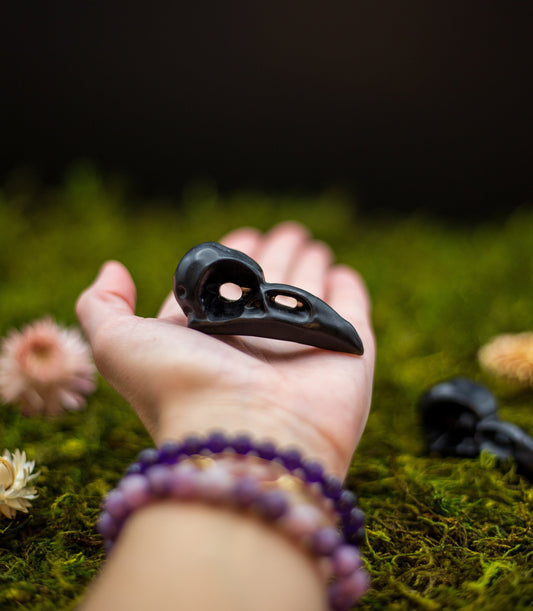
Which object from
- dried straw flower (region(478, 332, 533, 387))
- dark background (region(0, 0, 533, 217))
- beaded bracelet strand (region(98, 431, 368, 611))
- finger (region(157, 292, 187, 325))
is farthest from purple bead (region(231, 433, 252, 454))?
dark background (region(0, 0, 533, 217))

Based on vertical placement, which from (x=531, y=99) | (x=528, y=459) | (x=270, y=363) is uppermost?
(x=531, y=99)

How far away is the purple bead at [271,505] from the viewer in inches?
19.3

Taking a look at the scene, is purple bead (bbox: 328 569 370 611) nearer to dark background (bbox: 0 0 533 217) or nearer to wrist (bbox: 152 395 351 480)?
wrist (bbox: 152 395 351 480)

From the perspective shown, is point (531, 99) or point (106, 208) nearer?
point (106, 208)

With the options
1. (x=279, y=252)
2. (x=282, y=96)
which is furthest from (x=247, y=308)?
(x=282, y=96)

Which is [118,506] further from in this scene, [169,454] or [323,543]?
[323,543]

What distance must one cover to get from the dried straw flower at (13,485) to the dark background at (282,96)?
1432 mm

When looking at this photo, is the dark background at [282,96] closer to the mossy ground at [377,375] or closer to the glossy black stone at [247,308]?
the mossy ground at [377,375]

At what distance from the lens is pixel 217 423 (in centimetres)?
58

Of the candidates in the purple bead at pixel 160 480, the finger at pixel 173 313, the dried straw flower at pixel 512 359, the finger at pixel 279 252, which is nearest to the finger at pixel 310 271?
the finger at pixel 279 252

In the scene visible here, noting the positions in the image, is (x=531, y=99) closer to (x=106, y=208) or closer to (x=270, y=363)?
(x=106, y=208)

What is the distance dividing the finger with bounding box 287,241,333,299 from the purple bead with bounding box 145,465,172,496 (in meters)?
0.41

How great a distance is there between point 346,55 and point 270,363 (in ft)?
5.25

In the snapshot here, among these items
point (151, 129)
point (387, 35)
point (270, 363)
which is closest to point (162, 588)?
point (270, 363)
